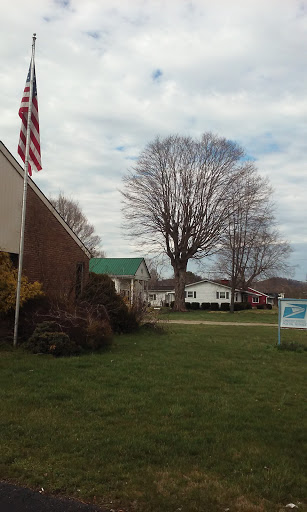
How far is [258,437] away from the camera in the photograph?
5.18m

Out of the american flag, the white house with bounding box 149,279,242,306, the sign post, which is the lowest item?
the sign post

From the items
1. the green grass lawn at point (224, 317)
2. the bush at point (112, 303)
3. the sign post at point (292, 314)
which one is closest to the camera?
the sign post at point (292, 314)

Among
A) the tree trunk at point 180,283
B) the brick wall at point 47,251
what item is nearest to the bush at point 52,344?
the brick wall at point 47,251

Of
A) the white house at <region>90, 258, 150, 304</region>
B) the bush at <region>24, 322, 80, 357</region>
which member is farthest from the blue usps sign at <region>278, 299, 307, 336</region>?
the white house at <region>90, 258, 150, 304</region>

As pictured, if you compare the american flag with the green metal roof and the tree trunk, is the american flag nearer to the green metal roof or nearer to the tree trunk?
the tree trunk

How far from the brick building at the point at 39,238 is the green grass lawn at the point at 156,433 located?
6.36 metres

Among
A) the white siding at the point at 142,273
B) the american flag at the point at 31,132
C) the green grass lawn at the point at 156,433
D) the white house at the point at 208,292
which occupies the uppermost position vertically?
the american flag at the point at 31,132

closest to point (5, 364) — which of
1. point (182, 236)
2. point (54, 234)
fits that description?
point (54, 234)

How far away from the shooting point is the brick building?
48.6 feet

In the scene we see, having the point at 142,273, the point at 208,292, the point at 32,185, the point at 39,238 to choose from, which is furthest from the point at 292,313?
the point at 208,292

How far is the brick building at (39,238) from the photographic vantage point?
48.6 ft

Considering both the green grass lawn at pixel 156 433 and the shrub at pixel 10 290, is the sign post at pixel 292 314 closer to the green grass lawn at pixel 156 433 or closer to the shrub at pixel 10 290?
the green grass lawn at pixel 156 433

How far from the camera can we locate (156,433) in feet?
17.0

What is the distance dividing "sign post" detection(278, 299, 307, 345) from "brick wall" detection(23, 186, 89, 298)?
22.3 ft
